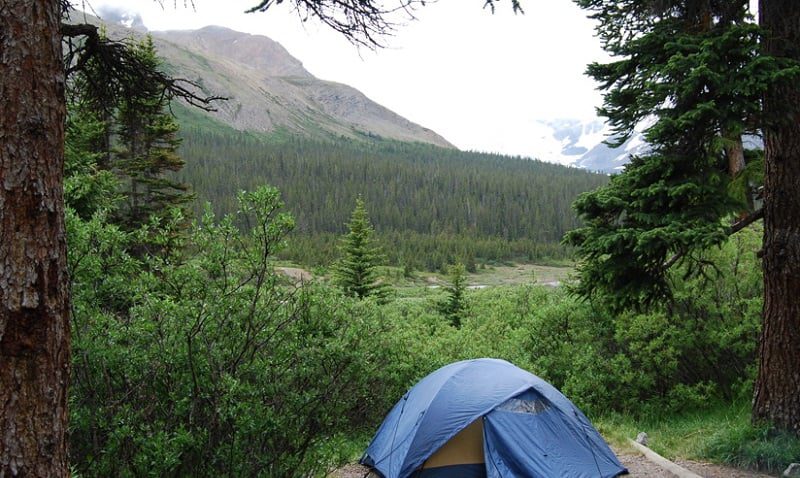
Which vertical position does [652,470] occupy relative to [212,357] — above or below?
below

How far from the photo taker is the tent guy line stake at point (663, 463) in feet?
20.7

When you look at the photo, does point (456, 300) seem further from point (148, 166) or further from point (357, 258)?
point (148, 166)

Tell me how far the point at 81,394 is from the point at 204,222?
5.04 feet

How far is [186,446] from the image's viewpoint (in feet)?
13.5

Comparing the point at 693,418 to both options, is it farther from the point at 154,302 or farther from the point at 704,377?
the point at 154,302

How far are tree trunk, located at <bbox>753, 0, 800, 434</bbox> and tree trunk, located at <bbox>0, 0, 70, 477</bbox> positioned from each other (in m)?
6.43

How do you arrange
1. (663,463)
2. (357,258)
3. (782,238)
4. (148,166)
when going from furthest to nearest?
(357,258) < (148,166) < (663,463) < (782,238)

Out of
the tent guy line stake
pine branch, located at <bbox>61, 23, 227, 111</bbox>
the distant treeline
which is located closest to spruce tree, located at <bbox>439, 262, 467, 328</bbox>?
the tent guy line stake

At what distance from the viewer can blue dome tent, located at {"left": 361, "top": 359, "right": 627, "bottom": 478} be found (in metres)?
6.69

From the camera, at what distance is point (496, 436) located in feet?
22.2

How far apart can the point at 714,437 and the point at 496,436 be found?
8.91ft

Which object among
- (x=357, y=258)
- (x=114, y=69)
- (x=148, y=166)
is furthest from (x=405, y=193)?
(x=114, y=69)

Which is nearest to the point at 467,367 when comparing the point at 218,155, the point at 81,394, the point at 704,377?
the point at 81,394

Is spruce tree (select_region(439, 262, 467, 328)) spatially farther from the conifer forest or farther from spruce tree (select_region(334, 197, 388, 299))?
the conifer forest
